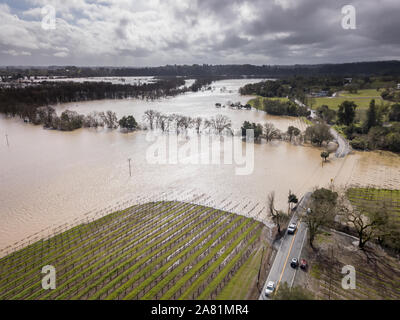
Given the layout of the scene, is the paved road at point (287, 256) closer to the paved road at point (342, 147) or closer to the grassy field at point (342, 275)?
the grassy field at point (342, 275)

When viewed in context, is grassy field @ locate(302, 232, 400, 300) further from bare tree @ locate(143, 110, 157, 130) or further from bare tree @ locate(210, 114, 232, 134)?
bare tree @ locate(143, 110, 157, 130)

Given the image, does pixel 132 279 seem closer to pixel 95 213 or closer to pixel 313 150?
pixel 95 213

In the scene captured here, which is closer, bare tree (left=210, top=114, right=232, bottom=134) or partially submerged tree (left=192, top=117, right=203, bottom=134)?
bare tree (left=210, top=114, right=232, bottom=134)

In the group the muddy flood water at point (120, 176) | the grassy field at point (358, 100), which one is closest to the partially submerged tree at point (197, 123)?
the muddy flood water at point (120, 176)

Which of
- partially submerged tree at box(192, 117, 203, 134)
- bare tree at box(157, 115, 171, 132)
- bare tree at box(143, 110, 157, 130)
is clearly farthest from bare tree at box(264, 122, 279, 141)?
bare tree at box(143, 110, 157, 130)

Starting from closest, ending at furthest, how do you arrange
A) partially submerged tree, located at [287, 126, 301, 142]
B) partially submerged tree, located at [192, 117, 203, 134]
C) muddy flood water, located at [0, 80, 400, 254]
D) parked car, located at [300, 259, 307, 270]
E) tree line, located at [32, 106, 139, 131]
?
parked car, located at [300, 259, 307, 270], muddy flood water, located at [0, 80, 400, 254], partially submerged tree, located at [287, 126, 301, 142], partially submerged tree, located at [192, 117, 203, 134], tree line, located at [32, 106, 139, 131]
